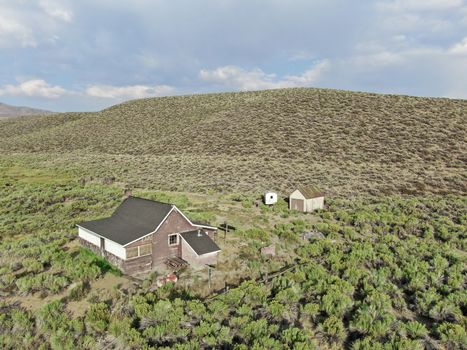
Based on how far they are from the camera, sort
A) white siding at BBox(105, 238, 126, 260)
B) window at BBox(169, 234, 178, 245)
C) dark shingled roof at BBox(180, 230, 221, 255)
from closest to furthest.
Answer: white siding at BBox(105, 238, 126, 260)
dark shingled roof at BBox(180, 230, 221, 255)
window at BBox(169, 234, 178, 245)

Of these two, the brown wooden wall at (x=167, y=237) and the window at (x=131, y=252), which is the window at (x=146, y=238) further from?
the window at (x=131, y=252)

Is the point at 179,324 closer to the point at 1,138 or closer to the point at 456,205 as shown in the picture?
the point at 456,205

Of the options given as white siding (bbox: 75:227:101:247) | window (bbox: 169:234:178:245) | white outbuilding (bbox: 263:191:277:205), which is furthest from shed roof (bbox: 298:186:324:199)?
white siding (bbox: 75:227:101:247)

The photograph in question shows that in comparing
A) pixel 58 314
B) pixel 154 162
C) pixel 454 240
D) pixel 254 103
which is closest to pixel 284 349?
pixel 58 314

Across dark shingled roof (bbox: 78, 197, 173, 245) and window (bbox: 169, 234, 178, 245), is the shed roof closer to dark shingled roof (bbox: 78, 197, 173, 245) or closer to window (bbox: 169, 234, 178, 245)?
window (bbox: 169, 234, 178, 245)

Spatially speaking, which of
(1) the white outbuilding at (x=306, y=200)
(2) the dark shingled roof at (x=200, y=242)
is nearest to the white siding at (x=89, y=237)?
(2) the dark shingled roof at (x=200, y=242)
